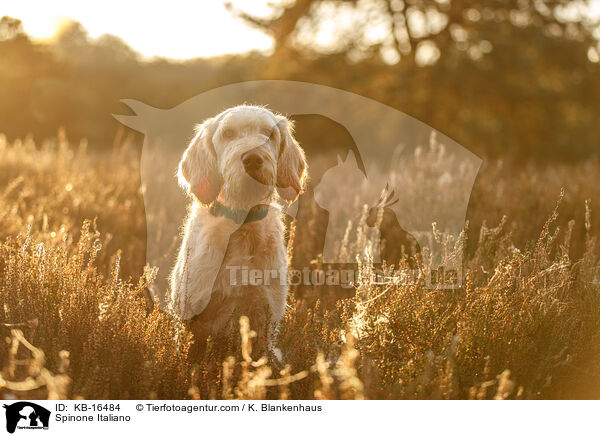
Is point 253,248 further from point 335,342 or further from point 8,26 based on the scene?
point 8,26

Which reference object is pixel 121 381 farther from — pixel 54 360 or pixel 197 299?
pixel 197 299

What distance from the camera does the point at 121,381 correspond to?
2.27 metres

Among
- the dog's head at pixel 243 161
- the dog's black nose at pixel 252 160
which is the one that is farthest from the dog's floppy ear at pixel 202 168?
the dog's black nose at pixel 252 160

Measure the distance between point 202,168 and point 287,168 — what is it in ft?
1.83

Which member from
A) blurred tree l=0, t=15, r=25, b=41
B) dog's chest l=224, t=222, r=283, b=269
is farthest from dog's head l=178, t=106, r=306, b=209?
blurred tree l=0, t=15, r=25, b=41

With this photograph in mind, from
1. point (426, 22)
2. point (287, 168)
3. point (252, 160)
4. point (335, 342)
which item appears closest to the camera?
point (335, 342)

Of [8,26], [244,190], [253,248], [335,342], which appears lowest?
[335,342]

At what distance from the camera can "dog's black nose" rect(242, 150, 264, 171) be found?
9.72 feet

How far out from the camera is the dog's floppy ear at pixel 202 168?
3.21 m

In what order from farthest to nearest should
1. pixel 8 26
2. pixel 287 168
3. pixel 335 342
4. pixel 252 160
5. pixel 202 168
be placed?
pixel 8 26
pixel 287 168
pixel 202 168
pixel 252 160
pixel 335 342

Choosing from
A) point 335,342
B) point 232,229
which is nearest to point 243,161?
point 232,229

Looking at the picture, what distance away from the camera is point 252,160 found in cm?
297

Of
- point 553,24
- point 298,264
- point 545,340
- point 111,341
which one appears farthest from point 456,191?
point 553,24

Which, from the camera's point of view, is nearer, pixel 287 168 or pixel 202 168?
pixel 202 168
